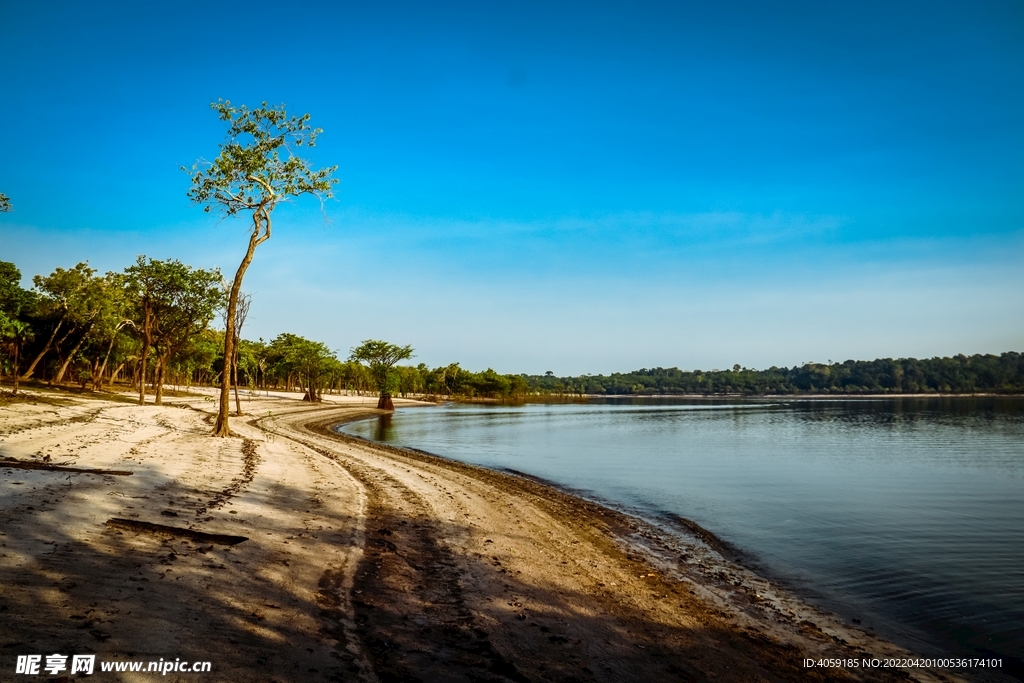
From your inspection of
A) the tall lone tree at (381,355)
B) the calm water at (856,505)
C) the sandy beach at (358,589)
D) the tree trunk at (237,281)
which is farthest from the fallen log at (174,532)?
the tall lone tree at (381,355)

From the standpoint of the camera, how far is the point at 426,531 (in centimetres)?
1208

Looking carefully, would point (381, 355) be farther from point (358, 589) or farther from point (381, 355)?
point (358, 589)

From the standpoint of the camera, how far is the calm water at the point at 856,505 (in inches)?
440

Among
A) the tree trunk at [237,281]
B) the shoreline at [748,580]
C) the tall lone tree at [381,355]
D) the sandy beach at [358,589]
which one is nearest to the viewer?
the sandy beach at [358,589]

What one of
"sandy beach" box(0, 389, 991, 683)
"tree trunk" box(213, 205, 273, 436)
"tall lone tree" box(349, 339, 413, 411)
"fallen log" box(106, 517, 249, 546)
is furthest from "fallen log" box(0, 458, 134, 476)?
"tall lone tree" box(349, 339, 413, 411)

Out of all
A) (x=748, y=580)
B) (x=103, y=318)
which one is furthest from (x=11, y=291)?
(x=748, y=580)

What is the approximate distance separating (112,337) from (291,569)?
5568 cm

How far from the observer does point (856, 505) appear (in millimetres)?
21844

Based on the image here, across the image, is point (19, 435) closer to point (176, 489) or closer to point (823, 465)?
point (176, 489)

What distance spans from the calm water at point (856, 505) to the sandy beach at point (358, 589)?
6.26ft

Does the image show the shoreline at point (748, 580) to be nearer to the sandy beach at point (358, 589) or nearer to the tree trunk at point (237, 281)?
the sandy beach at point (358, 589)

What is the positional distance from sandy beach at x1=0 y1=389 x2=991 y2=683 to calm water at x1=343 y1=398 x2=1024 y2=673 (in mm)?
1909

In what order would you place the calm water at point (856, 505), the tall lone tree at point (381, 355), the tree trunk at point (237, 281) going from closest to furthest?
the calm water at point (856, 505)
the tree trunk at point (237, 281)
the tall lone tree at point (381, 355)

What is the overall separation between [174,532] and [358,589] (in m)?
3.57
